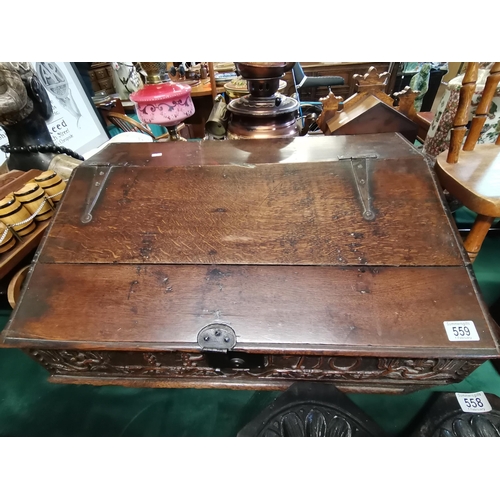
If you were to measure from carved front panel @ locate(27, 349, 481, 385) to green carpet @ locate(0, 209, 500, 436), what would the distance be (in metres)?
0.21

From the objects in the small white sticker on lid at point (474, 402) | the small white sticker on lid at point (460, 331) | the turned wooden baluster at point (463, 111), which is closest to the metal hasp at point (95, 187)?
the small white sticker on lid at point (460, 331)

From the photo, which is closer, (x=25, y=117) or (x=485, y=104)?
(x=485, y=104)

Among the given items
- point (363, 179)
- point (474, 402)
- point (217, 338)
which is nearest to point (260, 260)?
point (217, 338)

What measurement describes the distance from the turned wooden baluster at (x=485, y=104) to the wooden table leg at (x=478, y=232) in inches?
12.9

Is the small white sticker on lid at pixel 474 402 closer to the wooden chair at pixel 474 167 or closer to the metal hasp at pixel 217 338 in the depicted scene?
the wooden chair at pixel 474 167

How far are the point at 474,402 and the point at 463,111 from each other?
3.16 feet

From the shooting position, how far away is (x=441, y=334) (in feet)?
2.43

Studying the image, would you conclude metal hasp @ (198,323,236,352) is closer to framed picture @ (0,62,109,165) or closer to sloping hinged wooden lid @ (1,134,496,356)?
sloping hinged wooden lid @ (1,134,496,356)

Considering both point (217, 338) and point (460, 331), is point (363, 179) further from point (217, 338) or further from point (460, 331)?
point (217, 338)

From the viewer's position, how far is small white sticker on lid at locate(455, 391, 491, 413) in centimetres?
88

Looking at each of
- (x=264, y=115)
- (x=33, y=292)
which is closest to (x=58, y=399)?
(x=33, y=292)

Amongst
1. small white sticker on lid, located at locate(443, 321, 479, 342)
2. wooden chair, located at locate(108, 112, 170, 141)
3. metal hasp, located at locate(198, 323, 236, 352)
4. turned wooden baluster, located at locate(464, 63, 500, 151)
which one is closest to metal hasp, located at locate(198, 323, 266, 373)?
metal hasp, located at locate(198, 323, 236, 352)

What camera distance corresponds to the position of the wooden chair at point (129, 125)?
7.82ft

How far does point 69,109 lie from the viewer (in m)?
2.36
